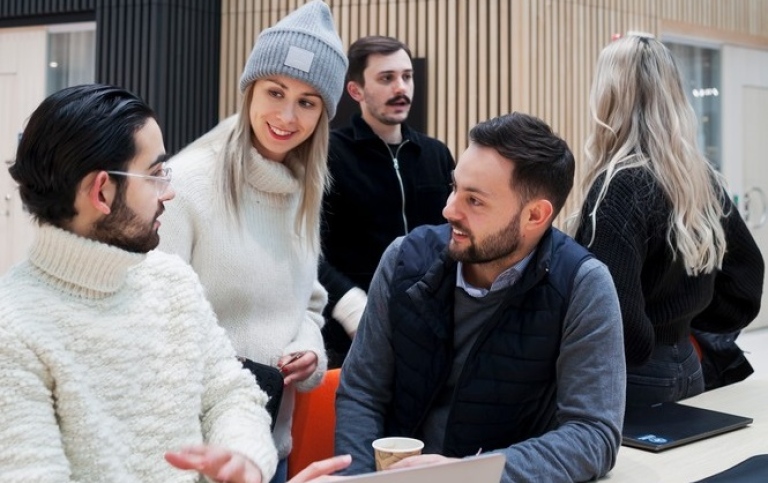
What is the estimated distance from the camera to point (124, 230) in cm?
167

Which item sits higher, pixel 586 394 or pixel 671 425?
pixel 586 394

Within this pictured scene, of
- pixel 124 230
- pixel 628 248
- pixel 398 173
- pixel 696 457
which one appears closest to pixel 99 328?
pixel 124 230

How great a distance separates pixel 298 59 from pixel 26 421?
1399 millimetres

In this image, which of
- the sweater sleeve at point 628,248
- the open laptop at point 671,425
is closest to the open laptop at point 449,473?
the open laptop at point 671,425

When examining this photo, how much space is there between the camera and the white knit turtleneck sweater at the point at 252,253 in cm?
232

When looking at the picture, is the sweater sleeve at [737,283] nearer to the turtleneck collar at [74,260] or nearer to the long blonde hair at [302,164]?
the long blonde hair at [302,164]

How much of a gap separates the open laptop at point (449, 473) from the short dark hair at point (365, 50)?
255 centimetres

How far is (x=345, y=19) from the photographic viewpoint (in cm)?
718

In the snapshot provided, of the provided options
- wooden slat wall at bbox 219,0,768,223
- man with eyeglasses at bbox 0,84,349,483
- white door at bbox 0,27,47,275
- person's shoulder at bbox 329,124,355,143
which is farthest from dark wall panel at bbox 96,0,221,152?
man with eyeglasses at bbox 0,84,349,483

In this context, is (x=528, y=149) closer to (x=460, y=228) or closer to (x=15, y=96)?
(x=460, y=228)

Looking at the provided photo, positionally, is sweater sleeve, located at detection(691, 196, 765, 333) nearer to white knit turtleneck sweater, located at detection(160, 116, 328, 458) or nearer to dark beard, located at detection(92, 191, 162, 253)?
white knit turtleneck sweater, located at detection(160, 116, 328, 458)

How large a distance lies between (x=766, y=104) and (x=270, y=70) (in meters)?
7.63

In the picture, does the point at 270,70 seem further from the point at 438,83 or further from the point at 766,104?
the point at 766,104

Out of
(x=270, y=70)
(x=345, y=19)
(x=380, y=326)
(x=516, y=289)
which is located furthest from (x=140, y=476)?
(x=345, y=19)
